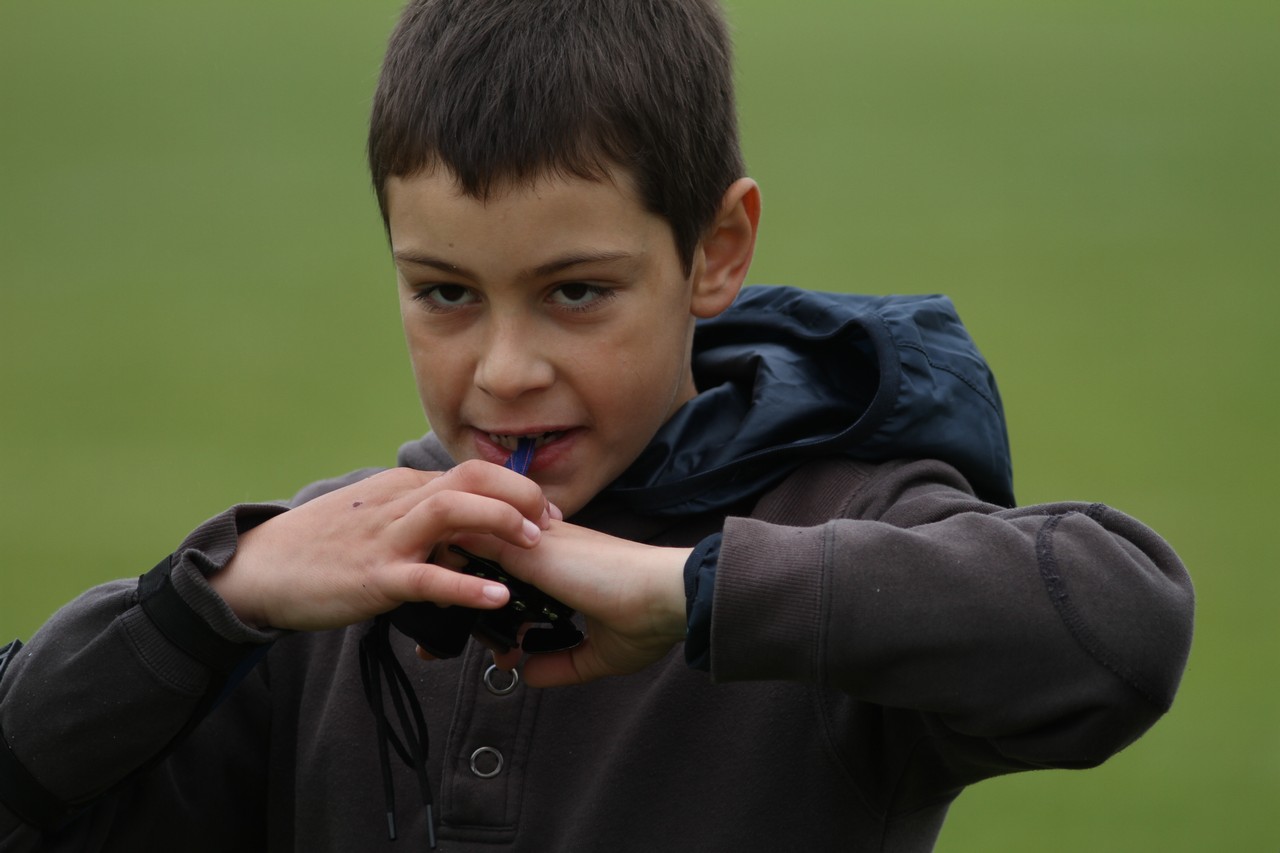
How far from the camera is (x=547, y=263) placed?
2209 millimetres

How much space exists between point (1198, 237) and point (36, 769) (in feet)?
26.7

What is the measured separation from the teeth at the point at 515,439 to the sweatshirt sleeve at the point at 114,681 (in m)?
0.33

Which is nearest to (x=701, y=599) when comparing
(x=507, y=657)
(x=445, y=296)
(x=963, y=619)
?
(x=963, y=619)

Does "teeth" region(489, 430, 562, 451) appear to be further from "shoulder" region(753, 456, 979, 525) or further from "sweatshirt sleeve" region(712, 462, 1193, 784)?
"sweatshirt sleeve" region(712, 462, 1193, 784)

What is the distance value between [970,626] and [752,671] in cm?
24

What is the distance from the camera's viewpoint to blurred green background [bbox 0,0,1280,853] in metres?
6.10

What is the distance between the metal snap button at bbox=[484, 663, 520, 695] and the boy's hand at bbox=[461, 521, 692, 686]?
0.66 feet

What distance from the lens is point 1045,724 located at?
6.43ft

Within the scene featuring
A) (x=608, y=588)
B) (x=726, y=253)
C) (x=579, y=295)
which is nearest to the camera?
(x=608, y=588)

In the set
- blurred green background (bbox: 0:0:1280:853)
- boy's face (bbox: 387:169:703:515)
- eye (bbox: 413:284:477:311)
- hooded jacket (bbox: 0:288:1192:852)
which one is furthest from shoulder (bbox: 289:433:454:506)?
blurred green background (bbox: 0:0:1280:853)

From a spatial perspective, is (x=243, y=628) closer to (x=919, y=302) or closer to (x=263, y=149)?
(x=919, y=302)

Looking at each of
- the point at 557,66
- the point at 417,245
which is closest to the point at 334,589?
the point at 417,245

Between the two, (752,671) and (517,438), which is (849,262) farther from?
(752,671)

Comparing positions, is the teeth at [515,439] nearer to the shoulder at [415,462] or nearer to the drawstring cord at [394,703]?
the drawstring cord at [394,703]
